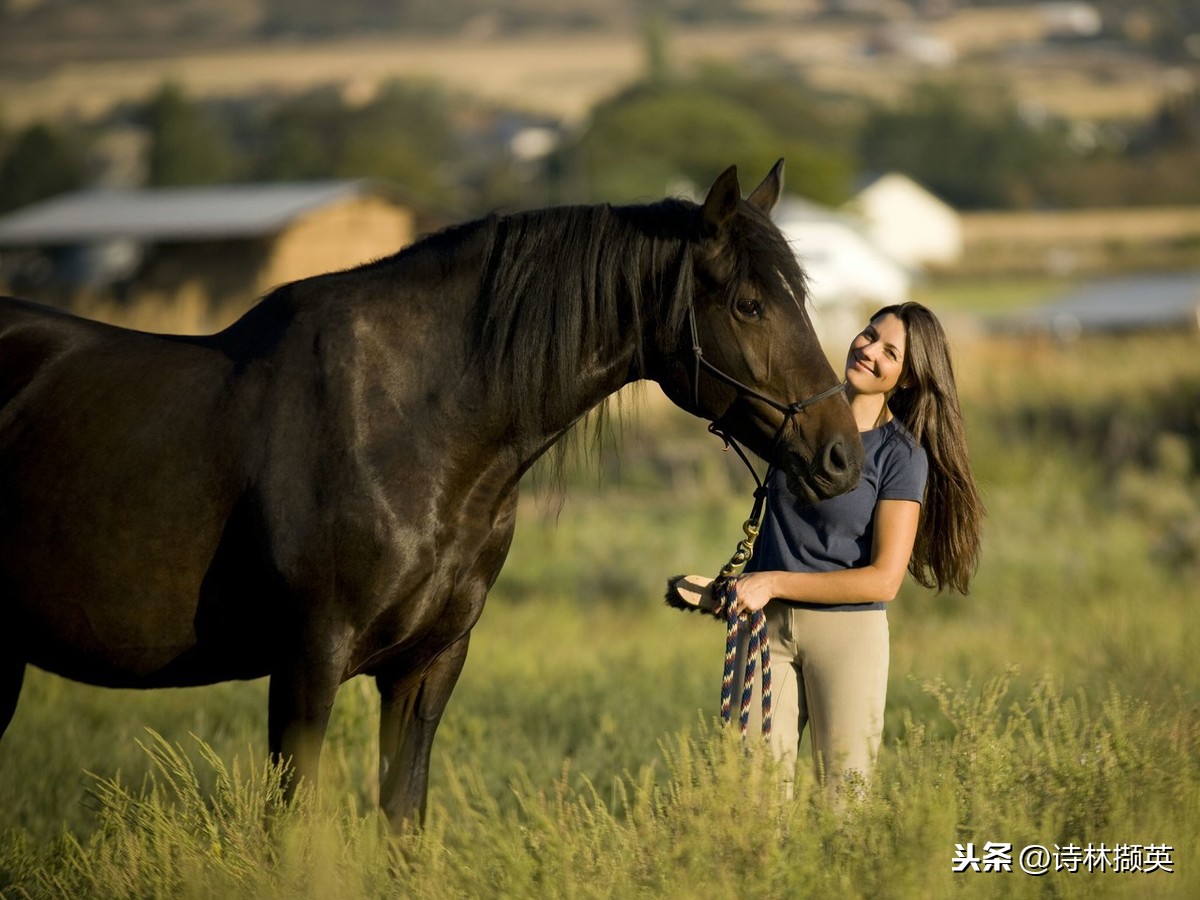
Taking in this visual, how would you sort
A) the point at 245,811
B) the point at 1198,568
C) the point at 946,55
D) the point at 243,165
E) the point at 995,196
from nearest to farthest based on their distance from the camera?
the point at 245,811 → the point at 1198,568 → the point at 243,165 → the point at 995,196 → the point at 946,55

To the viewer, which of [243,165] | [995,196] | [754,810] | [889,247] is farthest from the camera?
[995,196]

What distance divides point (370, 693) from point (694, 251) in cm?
249

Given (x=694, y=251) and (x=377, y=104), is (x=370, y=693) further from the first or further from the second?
(x=377, y=104)

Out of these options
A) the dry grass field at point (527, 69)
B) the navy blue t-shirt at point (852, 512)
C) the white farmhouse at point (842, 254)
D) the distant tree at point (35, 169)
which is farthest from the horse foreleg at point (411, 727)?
the dry grass field at point (527, 69)

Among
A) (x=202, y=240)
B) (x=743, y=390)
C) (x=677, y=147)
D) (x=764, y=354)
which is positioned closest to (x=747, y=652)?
(x=743, y=390)

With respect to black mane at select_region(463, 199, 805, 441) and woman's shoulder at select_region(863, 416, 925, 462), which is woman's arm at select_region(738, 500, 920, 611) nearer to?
woman's shoulder at select_region(863, 416, 925, 462)

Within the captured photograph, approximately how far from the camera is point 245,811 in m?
3.92

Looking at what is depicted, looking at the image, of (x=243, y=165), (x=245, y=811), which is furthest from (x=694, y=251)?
(x=243, y=165)

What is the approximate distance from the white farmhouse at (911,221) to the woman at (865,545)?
85381 mm

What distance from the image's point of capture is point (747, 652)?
4.21 metres

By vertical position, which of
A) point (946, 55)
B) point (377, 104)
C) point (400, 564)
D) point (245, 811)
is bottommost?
point (245, 811)

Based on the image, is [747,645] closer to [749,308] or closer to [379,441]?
[749,308]

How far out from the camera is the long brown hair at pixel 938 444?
4.23 metres

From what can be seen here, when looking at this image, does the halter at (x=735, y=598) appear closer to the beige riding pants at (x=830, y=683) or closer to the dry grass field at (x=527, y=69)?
the beige riding pants at (x=830, y=683)
